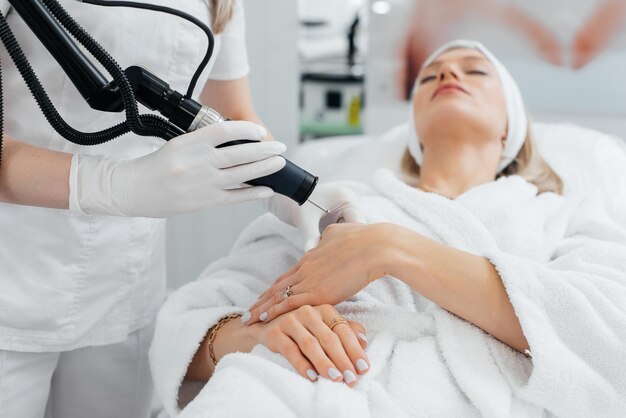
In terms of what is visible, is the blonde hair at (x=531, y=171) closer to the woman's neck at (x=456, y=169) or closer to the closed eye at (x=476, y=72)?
the woman's neck at (x=456, y=169)

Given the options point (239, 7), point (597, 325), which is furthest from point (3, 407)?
point (597, 325)

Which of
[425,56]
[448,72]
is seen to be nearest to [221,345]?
[448,72]

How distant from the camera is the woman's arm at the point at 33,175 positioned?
922 millimetres

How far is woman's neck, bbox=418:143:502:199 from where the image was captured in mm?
1535

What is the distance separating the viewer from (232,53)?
1295mm

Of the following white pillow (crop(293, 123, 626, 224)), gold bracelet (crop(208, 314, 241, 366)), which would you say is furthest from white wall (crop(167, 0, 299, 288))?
gold bracelet (crop(208, 314, 241, 366))

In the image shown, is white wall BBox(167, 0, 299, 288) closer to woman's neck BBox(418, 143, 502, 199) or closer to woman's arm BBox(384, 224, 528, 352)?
woman's neck BBox(418, 143, 502, 199)

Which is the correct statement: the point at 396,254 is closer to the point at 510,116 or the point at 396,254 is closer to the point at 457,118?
the point at 457,118

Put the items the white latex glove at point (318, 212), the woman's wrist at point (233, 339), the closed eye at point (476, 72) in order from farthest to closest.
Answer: the closed eye at point (476, 72) → the white latex glove at point (318, 212) → the woman's wrist at point (233, 339)

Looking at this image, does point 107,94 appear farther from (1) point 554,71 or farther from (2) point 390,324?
(1) point 554,71

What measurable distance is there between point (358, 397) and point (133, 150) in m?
0.56

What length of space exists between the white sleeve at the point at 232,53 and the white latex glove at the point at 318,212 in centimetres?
27

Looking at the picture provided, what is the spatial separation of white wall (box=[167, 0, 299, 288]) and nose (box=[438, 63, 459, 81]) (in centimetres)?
76

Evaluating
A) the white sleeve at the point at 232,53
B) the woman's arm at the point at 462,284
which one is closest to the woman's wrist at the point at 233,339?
the woman's arm at the point at 462,284
